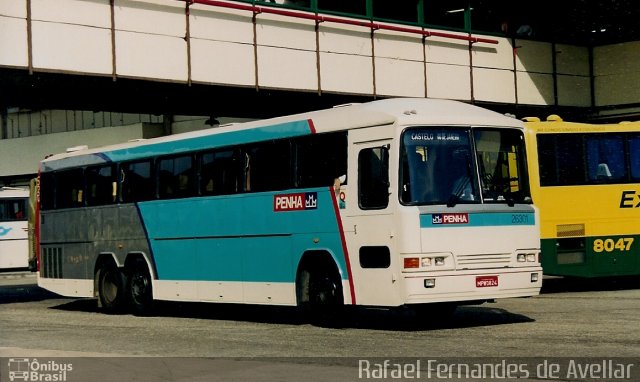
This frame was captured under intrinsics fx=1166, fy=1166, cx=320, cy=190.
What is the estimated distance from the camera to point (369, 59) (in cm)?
3088

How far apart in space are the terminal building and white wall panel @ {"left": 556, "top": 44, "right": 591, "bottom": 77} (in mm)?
47

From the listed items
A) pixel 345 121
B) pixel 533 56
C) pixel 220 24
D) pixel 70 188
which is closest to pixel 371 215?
pixel 345 121

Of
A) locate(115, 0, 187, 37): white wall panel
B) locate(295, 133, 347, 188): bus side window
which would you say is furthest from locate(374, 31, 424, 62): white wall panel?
locate(295, 133, 347, 188): bus side window

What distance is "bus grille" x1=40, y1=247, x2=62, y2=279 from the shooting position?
23.6 metres

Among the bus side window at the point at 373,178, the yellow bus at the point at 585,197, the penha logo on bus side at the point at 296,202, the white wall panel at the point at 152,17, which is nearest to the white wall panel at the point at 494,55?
the white wall panel at the point at 152,17

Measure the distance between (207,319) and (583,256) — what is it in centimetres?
722

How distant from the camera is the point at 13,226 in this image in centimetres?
4700

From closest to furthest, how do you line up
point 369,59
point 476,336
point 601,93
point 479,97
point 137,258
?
point 476,336 < point 137,258 < point 369,59 < point 479,97 < point 601,93

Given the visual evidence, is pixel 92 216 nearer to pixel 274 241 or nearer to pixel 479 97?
pixel 274 241

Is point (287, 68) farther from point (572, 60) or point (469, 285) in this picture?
point (469, 285)

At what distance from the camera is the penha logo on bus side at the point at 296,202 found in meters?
16.9

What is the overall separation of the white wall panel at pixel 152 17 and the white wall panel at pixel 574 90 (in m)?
13.9

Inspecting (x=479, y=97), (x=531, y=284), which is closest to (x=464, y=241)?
(x=531, y=284)

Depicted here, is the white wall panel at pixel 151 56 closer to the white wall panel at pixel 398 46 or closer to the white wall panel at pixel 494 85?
the white wall panel at pixel 398 46
